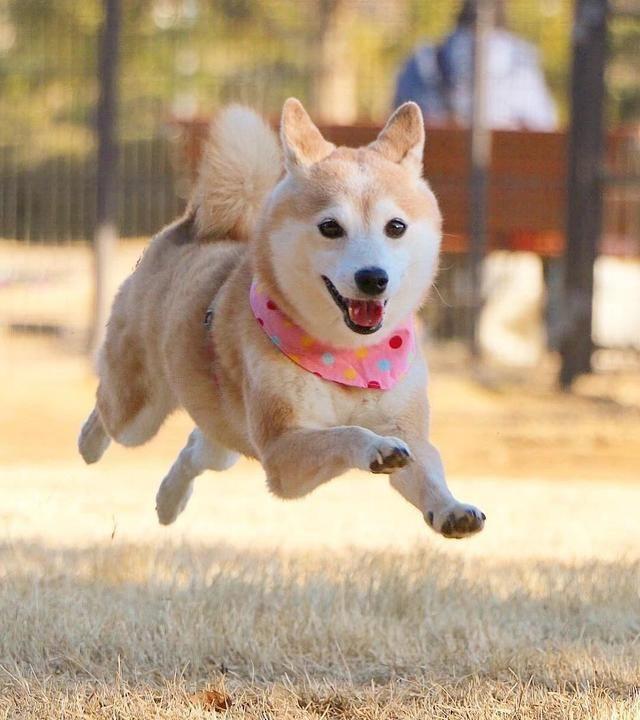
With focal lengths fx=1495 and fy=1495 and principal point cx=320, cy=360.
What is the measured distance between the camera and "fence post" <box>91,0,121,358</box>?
10211mm

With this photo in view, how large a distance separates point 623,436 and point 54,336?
4.85 metres

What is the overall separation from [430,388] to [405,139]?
652 centimetres

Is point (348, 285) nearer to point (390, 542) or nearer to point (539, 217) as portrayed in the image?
point (390, 542)

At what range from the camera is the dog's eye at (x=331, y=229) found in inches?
143

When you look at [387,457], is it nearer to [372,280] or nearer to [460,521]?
[460,521]

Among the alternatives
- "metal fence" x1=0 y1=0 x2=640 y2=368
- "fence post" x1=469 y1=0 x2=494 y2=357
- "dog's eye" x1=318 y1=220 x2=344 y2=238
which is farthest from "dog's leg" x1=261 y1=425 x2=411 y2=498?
"fence post" x1=469 y1=0 x2=494 y2=357

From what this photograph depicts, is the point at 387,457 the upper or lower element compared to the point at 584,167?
lower

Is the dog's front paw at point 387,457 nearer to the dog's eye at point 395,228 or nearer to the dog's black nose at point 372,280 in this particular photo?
the dog's black nose at point 372,280

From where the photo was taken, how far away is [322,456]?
11.5ft

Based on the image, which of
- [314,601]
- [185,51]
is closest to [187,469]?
[314,601]

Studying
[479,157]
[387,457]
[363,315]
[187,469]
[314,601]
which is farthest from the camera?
[479,157]

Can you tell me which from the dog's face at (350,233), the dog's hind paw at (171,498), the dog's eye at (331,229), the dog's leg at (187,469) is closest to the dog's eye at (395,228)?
the dog's face at (350,233)

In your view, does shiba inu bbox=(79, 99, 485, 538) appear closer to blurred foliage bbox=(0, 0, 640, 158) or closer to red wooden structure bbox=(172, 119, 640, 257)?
red wooden structure bbox=(172, 119, 640, 257)

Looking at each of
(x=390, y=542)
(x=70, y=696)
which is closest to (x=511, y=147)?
(x=390, y=542)
